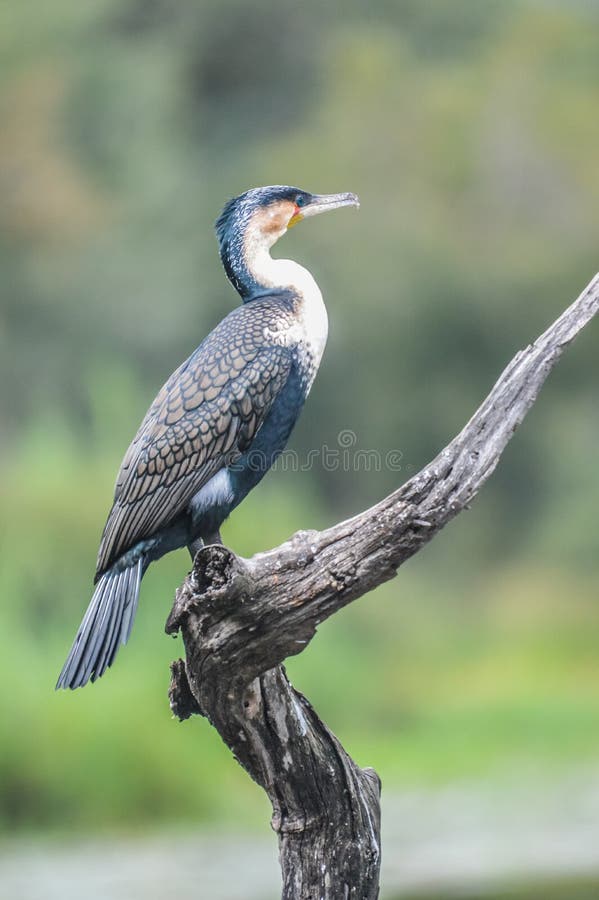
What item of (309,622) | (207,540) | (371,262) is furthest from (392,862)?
(371,262)

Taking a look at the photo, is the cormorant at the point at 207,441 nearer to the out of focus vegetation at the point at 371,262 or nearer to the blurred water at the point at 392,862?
the blurred water at the point at 392,862

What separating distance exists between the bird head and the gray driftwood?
959mm

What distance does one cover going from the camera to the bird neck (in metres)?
3.71

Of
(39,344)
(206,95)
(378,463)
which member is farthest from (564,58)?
(39,344)

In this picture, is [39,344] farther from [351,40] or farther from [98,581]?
[98,581]

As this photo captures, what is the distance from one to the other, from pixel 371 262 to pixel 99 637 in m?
7.81

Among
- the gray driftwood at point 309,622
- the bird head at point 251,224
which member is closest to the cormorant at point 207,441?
the bird head at point 251,224

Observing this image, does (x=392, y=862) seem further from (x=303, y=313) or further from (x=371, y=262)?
(x=371, y=262)

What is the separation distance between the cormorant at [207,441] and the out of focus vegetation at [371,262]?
173 inches

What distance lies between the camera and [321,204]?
3840mm

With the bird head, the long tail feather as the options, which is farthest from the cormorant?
the bird head

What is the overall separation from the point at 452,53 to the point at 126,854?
814 centimetres

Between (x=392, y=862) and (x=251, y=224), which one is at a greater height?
(x=251, y=224)

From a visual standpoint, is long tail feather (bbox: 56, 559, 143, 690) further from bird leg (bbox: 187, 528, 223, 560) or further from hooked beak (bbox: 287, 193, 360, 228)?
hooked beak (bbox: 287, 193, 360, 228)
